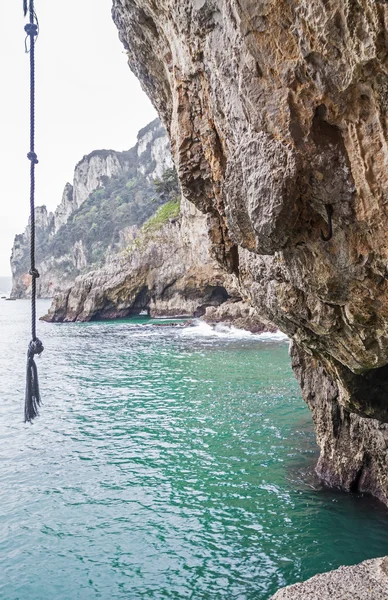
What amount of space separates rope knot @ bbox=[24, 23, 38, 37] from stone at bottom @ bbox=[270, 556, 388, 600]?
29.1 ft

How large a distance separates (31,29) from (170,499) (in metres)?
10.3

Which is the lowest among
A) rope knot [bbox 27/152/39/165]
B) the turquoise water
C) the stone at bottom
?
the turquoise water

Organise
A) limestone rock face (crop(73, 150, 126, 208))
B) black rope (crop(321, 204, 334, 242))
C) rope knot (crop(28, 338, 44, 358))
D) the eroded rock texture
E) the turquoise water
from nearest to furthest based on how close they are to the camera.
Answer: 1. the eroded rock texture
2. black rope (crop(321, 204, 334, 242))
3. rope knot (crop(28, 338, 44, 358))
4. the turquoise water
5. limestone rock face (crop(73, 150, 126, 208))

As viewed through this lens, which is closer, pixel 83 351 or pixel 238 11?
pixel 238 11

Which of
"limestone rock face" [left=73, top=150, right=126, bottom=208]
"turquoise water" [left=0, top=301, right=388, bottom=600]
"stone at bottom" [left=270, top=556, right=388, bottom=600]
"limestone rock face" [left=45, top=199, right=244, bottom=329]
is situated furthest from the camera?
"limestone rock face" [left=73, top=150, right=126, bottom=208]

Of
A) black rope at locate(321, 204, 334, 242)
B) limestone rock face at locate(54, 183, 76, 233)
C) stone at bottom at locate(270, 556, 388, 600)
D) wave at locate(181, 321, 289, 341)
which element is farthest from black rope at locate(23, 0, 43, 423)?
limestone rock face at locate(54, 183, 76, 233)

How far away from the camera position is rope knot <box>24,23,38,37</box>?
24.5 ft

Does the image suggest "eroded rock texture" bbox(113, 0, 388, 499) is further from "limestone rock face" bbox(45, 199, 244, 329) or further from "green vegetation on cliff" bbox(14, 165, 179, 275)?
"green vegetation on cliff" bbox(14, 165, 179, 275)

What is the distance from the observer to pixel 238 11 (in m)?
5.41

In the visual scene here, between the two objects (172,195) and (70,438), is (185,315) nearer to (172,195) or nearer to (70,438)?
(172,195)

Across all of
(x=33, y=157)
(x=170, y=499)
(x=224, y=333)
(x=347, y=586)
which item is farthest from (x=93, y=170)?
(x=347, y=586)

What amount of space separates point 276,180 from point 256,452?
10621 millimetres

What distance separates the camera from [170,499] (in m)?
11.6

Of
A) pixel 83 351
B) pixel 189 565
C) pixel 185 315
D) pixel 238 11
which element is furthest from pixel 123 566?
pixel 185 315
